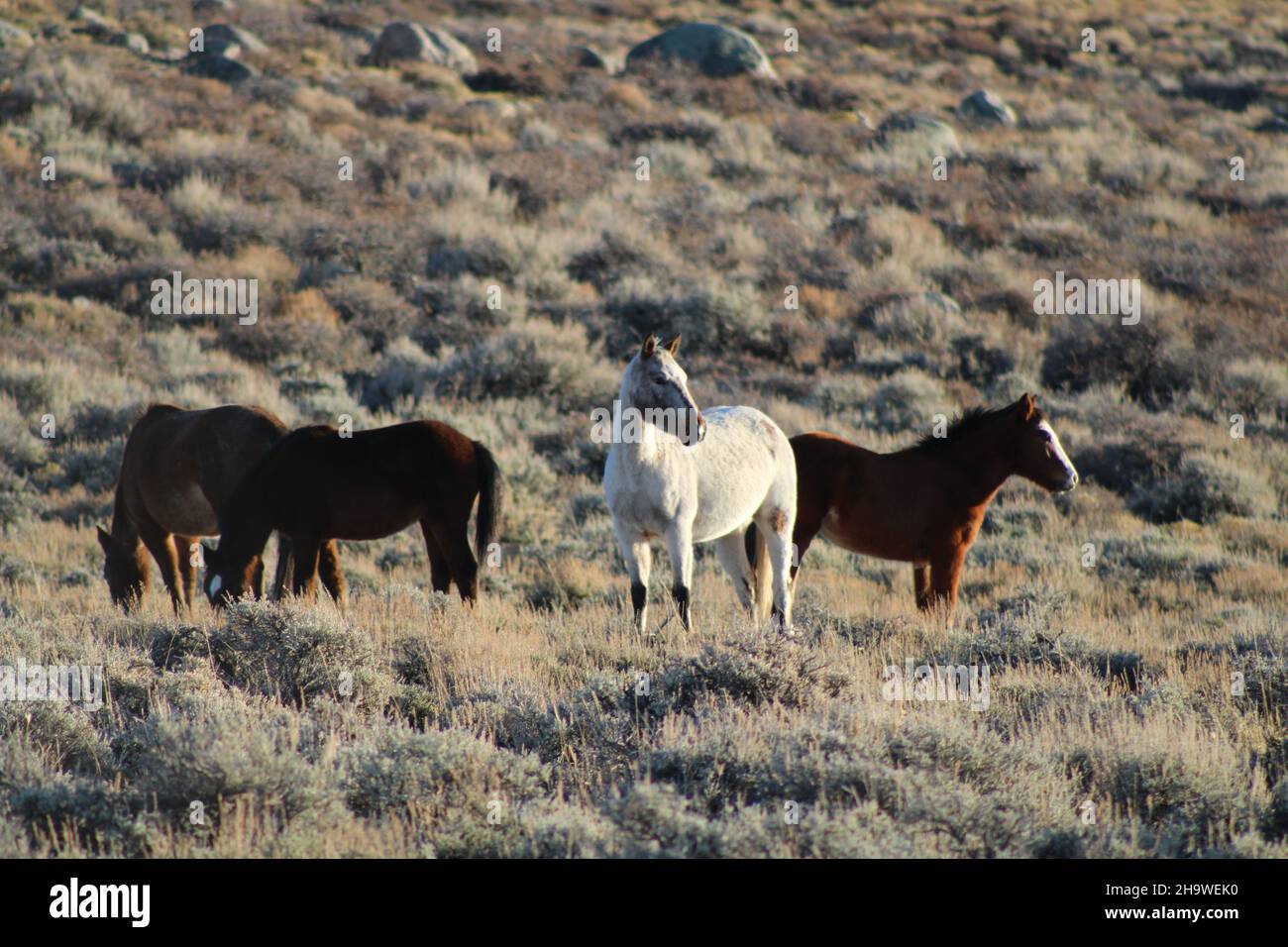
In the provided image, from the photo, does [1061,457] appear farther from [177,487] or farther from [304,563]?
[177,487]

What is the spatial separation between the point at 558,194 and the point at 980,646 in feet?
64.0

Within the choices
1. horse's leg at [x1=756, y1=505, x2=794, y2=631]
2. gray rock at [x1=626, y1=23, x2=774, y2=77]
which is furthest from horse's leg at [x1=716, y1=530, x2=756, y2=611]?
gray rock at [x1=626, y1=23, x2=774, y2=77]

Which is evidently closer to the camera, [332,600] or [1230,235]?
[332,600]

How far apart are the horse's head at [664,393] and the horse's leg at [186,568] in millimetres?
3878

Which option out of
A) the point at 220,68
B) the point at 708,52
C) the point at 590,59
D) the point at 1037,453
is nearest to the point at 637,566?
the point at 1037,453

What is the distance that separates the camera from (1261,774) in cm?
595

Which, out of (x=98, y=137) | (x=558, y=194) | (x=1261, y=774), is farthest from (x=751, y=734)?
(x=98, y=137)

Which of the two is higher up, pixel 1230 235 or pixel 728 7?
pixel 728 7

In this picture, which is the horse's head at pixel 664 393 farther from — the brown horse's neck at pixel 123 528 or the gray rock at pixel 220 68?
the gray rock at pixel 220 68

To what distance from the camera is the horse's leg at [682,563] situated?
8.28m

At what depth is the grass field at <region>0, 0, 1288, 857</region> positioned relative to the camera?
5.50 meters

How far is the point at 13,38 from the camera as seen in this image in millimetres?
30266
